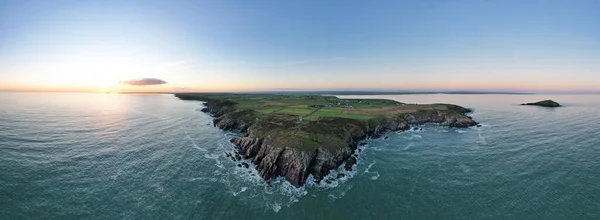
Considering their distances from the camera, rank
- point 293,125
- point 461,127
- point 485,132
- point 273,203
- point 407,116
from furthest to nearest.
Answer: point 407,116 < point 461,127 < point 485,132 < point 293,125 < point 273,203

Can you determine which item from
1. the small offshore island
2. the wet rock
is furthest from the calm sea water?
the small offshore island

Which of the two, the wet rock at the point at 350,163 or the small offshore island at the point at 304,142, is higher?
the small offshore island at the point at 304,142

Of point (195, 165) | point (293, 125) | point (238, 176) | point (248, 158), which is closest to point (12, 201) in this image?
point (195, 165)

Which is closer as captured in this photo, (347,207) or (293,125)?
(347,207)

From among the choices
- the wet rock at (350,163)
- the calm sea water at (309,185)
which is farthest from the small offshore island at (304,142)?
the calm sea water at (309,185)

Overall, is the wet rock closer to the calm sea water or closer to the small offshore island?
the small offshore island

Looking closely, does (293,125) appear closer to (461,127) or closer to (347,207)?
(347,207)

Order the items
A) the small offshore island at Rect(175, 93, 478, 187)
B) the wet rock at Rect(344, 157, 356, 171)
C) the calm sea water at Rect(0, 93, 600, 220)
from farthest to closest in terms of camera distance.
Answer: the wet rock at Rect(344, 157, 356, 171) < the small offshore island at Rect(175, 93, 478, 187) < the calm sea water at Rect(0, 93, 600, 220)

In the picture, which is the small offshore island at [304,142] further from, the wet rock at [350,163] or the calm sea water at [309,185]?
the calm sea water at [309,185]

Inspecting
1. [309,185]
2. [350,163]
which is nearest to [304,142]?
[350,163]
